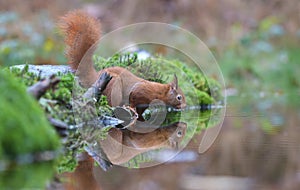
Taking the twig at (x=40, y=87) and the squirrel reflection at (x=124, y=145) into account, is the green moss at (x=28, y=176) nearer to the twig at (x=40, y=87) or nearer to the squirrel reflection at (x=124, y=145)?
the squirrel reflection at (x=124, y=145)

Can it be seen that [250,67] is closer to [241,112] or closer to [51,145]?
[241,112]

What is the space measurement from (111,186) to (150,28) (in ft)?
27.1

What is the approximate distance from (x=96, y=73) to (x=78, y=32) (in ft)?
1.19

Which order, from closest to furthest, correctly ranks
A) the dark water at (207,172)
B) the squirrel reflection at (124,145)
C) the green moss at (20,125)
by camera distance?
1. the dark water at (207,172)
2. the squirrel reflection at (124,145)
3. the green moss at (20,125)

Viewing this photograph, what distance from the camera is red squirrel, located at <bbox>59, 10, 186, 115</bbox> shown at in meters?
4.73

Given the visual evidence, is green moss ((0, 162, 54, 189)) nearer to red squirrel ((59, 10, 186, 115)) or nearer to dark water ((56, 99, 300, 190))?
dark water ((56, 99, 300, 190))

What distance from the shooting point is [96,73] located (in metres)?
4.94

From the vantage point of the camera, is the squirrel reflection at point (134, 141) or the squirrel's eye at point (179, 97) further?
the squirrel's eye at point (179, 97)

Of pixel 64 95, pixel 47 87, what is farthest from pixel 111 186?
pixel 64 95

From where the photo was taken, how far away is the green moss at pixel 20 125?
9.87 ft

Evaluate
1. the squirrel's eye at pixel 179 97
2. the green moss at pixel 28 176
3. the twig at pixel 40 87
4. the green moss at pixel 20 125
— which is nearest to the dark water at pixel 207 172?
the green moss at pixel 28 176

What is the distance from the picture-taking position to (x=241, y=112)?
618cm

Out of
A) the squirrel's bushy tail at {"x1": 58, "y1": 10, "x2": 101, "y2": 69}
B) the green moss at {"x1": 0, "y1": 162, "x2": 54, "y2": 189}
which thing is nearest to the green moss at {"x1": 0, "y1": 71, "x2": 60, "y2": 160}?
the green moss at {"x1": 0, "y1": 162, "x2": 54, "y2": 189}

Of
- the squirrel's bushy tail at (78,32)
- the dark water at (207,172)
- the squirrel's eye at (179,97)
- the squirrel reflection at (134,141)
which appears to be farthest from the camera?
the squirrel's eye at (179,97)
